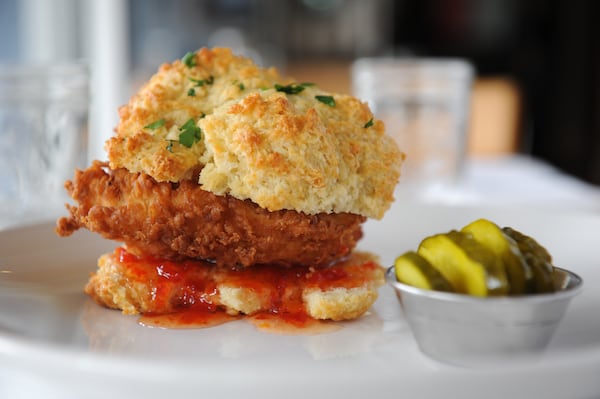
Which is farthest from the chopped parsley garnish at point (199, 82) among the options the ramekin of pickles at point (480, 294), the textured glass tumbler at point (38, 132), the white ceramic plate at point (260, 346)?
the textured glass tumbler at point (38, 132)

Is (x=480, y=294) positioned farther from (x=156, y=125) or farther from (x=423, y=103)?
(x=423, y=103)

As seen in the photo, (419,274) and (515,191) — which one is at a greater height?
(419,274)

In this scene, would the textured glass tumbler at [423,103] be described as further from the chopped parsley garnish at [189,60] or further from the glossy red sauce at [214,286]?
the glossy red sauce at [214,286]

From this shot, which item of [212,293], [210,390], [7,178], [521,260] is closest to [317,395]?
[210,390]

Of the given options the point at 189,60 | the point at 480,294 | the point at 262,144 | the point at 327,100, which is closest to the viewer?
the point at 480,294

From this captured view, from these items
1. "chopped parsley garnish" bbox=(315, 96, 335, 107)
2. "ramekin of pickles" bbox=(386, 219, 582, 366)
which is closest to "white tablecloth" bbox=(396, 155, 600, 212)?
"chopped parsley garnish" bbox=(315, 96, 335, 107)

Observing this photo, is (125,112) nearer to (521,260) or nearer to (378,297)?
(378,297)

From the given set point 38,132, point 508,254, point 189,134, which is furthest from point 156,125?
point 38,132
